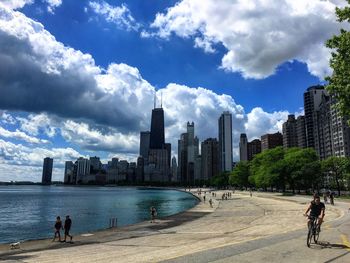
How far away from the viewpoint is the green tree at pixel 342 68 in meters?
21.5

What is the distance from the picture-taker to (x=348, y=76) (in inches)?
842

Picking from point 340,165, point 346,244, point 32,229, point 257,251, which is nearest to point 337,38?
point 346,244

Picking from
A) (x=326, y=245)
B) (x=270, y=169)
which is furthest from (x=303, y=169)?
(x=326, y=245)

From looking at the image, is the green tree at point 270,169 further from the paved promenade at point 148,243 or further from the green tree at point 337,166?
Answer: the paved promenade at point 148,243

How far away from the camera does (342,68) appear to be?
2164cm

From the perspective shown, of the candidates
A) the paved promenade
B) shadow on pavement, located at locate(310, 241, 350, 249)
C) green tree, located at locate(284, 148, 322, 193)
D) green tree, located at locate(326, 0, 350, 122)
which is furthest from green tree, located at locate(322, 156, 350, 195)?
shadow on pavement, located at locate(310, 241, 350, 249)

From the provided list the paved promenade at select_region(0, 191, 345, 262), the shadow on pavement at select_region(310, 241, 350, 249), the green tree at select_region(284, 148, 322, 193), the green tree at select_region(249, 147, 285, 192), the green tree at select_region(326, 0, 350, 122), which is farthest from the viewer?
the green tree at select_region(249, 147, 285, 192)

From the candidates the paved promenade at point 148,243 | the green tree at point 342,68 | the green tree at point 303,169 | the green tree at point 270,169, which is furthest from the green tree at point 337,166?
the green tree at point 342,68

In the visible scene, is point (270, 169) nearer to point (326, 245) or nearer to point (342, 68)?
point (342, 68)

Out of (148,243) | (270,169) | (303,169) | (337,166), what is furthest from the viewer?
(270,169)

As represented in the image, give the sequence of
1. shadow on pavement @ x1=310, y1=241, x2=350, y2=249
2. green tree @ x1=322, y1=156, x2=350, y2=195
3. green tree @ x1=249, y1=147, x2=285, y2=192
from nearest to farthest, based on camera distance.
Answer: shadow on pavement @ x1=310, y1=241, x2=350, y2=249 < green tree @ x1=322, y1=156, x2=350, y2=195 < green tree @ x1=249, y1=147, x2=285, y2=192

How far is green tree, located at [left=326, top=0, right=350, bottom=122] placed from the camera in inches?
846

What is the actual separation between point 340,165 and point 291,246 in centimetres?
8965

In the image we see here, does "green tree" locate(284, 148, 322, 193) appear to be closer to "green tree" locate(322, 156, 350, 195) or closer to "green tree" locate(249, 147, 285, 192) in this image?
"green tree" locate(249, 147, 285, 192)
